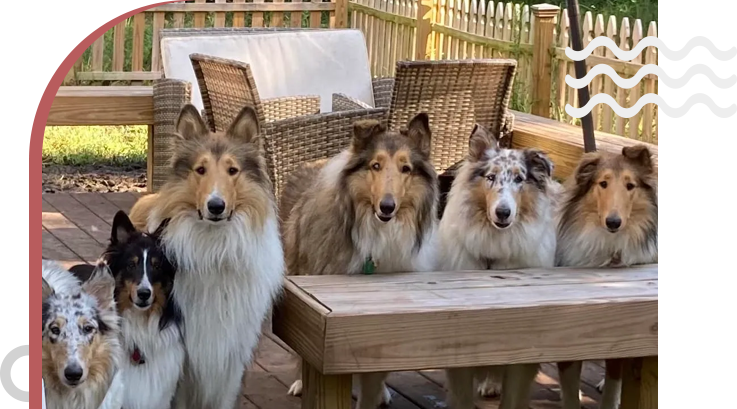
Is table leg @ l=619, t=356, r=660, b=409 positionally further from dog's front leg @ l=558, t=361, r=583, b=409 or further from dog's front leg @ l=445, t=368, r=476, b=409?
dog's front leg @ l=445, t=368, r=476, b=409

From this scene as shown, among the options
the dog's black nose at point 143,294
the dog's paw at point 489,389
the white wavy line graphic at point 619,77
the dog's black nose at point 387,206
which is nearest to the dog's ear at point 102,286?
the dog's black nose at point 143,294

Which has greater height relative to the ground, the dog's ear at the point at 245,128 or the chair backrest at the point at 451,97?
the chair backrest at the point at 451,97

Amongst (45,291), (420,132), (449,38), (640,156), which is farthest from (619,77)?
(449,38)

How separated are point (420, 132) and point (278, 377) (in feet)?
3.91

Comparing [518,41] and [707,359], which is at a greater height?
[518,41]

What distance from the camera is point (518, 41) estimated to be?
5168 millimetres

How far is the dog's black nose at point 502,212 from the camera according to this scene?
3045 millimetres

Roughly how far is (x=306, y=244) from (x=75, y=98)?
81 centimetres

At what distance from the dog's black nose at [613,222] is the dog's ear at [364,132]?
709 millimetres

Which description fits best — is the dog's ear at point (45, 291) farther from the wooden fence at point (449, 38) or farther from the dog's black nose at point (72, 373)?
the wooden fence at point (449, 38)

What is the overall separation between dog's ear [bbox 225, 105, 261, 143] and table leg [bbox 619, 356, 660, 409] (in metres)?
1.30

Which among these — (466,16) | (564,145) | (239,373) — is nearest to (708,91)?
(239,373)

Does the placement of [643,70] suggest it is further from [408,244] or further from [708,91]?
[408,244]

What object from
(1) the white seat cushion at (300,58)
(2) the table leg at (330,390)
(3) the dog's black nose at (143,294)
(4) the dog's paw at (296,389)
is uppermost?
(1) the white seat cushion at (300,58)
